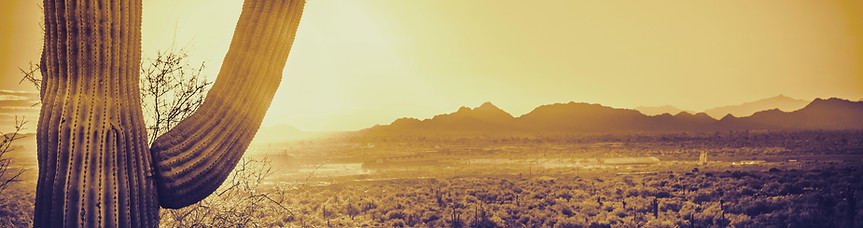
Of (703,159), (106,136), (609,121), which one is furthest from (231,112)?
(609,121)

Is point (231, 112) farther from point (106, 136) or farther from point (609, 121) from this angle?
point (609, 121)

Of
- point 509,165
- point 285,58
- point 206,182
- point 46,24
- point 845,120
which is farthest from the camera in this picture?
point 845,120

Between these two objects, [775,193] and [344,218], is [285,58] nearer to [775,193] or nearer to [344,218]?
[344,218]

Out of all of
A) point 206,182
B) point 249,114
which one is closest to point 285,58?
point 249,114

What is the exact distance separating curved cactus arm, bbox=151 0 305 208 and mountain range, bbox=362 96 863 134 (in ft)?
164

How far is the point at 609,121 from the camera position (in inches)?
2741

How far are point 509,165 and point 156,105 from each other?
69.8 feet

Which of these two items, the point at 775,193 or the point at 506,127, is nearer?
the point at 775,193

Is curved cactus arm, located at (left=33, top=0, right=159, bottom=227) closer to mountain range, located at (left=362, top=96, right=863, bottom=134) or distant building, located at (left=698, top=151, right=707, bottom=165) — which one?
distant building, located at (left=698, top=151, right=707, bottom=165)

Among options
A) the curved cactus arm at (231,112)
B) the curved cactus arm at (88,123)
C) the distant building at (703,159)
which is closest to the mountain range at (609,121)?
the distant building at (703,159)

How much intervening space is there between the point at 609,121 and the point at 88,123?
70036 millimetres

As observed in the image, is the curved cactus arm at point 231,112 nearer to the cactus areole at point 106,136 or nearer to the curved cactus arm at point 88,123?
the cactus areole at point 106,136

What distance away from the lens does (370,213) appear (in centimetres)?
1359

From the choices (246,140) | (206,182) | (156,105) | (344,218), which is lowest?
(344,218)
